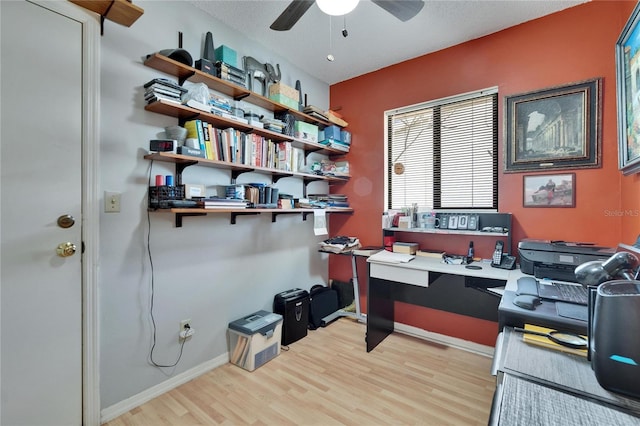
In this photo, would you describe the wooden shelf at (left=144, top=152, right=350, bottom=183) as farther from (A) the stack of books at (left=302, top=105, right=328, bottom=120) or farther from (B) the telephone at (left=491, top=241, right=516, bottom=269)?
(B) the telephone at (left=491, top=241, right=516, bottom=269)

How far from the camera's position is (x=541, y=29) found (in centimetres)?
217

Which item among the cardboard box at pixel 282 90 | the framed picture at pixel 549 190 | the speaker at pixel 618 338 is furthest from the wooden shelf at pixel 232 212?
the speaker at pixel 618 338

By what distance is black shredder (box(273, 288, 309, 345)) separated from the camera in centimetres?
254

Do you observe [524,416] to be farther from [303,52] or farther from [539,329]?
[303,52]

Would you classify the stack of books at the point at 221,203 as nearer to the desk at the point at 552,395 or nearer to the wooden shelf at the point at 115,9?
the wooden shelf at the point at 115,9

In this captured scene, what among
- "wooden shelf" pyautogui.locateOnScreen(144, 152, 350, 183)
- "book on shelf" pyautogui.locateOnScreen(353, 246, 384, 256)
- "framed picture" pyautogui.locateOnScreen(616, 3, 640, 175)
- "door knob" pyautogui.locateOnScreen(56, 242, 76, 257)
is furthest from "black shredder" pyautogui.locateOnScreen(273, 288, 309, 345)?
"framed picture" pyautogui.locateOnScreen(616, 3, 640, 175)

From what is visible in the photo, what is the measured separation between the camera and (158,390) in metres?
1.87

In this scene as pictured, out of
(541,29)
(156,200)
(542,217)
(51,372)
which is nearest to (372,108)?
(541,29)

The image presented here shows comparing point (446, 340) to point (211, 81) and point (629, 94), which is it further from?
point (211, 81)

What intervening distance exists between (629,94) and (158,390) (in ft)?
10.6

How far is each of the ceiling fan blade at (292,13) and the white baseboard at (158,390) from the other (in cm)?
239

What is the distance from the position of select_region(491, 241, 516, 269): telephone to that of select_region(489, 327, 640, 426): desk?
1276mm

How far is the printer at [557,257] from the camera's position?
1640 millimetres

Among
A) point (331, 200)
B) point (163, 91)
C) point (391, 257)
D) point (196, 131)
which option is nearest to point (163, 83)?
point (163, 91)
